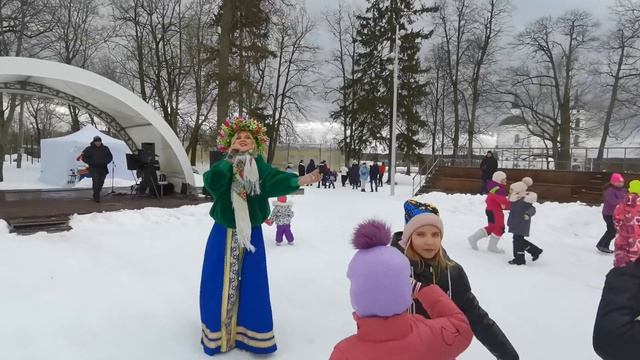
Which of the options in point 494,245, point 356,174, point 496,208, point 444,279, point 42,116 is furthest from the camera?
point 42,116

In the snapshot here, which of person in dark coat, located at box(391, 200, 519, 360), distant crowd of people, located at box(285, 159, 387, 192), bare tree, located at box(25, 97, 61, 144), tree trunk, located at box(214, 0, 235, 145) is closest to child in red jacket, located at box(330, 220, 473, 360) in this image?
person in dark coat, located at box(391, 200, 519, 360)

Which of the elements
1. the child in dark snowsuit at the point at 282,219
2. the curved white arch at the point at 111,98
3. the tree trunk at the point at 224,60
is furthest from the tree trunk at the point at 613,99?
the child in dark snowsuit at the point at 282,219

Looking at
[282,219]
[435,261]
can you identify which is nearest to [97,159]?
[282,219]

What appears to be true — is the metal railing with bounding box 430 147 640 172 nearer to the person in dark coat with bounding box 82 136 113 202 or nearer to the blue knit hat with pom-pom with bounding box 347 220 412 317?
the person in dark coat with bounding box 82 136 113 202

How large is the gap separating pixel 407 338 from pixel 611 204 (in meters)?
8.01

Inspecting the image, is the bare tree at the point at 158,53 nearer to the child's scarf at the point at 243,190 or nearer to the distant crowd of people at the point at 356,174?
the distant crowd of people at the point at 356,174

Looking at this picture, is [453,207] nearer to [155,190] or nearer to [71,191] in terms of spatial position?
[155,190]

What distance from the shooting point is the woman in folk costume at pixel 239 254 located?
3422 mm

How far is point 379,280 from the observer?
60.8 inches

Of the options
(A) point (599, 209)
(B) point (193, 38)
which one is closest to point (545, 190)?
(A) point (599, 209)

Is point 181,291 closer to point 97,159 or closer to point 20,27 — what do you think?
point 97,159

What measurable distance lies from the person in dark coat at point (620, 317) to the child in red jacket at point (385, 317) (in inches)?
20.1

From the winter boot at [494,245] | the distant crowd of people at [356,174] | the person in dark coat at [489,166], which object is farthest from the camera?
the distant crowd of people at [356,174]

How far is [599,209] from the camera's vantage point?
1079 cm
